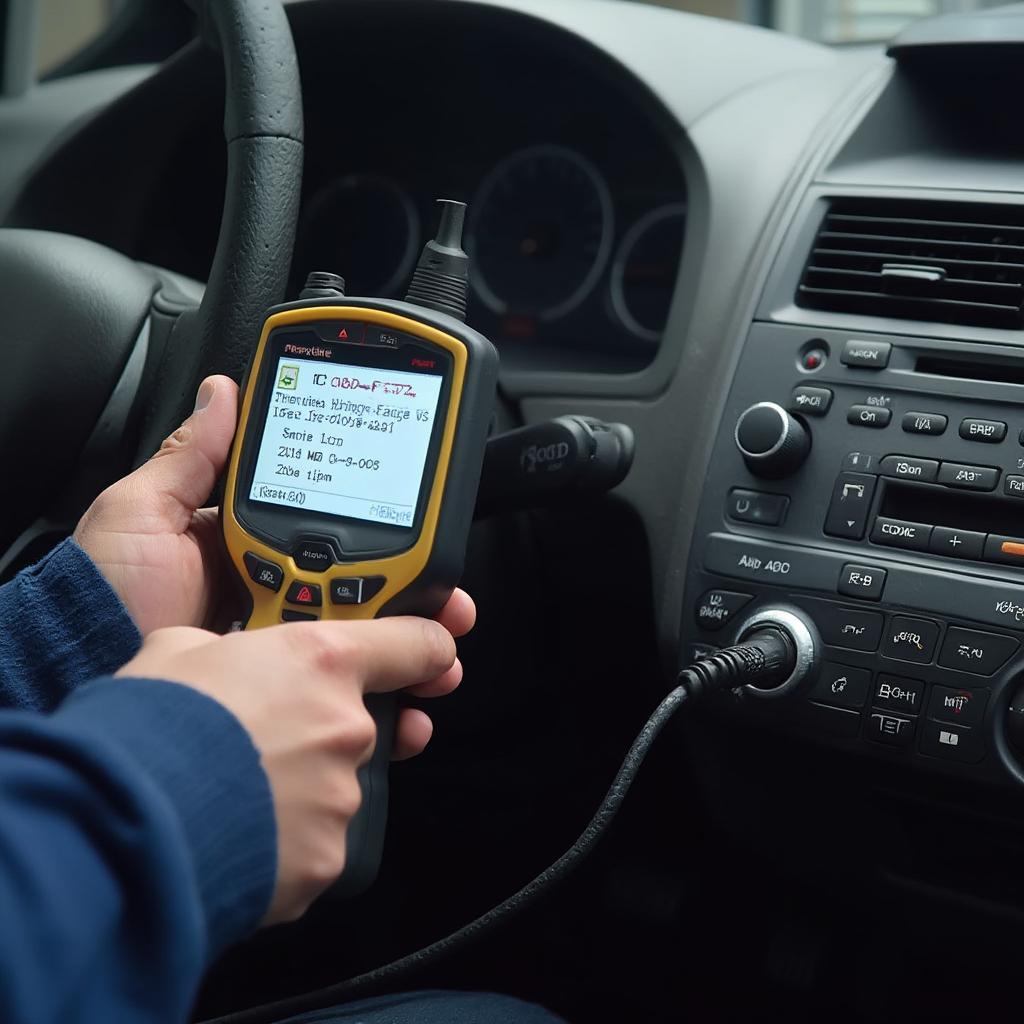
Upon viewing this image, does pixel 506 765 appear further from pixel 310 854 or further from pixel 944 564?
pixel 310 854

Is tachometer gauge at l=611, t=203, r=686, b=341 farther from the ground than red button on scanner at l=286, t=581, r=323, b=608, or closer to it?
farther from the ground

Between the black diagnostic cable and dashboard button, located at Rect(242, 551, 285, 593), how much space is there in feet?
0.75

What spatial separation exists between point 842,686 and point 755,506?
144 millimetres

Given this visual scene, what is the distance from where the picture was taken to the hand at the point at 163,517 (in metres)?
0.82

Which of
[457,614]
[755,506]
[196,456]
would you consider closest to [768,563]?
[755,506]

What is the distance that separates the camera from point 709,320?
1.11 metres

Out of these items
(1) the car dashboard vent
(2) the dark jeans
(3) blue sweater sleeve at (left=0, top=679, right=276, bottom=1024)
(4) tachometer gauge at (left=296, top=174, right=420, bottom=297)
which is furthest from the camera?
(4) tachometer gauge at (left=296, top=174, right=420, bottom=297)

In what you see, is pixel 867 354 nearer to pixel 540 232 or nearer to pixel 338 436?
pixel 338 436

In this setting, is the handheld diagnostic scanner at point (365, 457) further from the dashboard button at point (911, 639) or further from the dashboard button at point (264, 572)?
the dashboard button at point (911, 639)

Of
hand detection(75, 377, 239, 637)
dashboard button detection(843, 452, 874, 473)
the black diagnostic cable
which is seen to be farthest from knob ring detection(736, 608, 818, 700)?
hand detection(75, 377, 239, 637)

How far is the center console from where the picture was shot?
91cm

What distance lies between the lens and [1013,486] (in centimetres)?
91

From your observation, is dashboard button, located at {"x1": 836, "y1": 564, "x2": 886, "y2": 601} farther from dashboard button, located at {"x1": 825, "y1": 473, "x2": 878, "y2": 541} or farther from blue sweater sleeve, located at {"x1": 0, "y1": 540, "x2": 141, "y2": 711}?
blue sweater sleeve, located at {"x1": 0, "y1": 540, "x2": 141, "y2": 711}

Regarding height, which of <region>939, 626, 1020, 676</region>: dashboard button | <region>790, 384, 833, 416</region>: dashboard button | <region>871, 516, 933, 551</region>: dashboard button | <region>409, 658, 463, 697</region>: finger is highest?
<region>790, 384, 833, 416</region>: dashboard button
